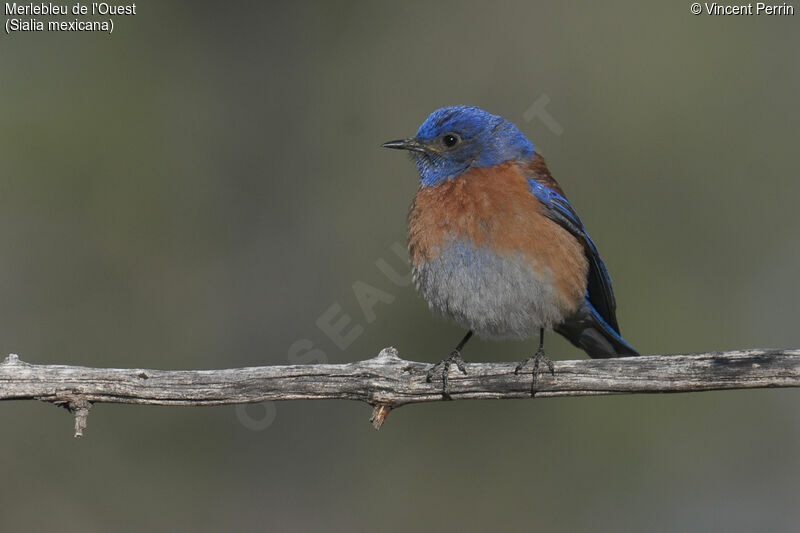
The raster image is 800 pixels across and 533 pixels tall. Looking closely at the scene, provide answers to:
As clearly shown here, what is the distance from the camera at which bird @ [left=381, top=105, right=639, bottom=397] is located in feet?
23.4

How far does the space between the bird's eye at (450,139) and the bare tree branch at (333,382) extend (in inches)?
92.2

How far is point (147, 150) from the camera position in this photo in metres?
12.3

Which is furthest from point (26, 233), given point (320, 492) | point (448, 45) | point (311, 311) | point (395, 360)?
point (395, 360)

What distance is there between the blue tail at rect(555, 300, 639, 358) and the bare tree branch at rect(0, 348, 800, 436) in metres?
1.35

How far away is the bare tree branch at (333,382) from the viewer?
6.11m

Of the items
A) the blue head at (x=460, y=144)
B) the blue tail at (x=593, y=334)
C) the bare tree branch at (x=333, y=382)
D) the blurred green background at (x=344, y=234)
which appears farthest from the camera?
the blurred green background at (x=344, y=234)

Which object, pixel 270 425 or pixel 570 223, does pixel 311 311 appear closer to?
pixel 270 425

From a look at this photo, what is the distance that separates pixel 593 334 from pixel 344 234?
444 centimetres

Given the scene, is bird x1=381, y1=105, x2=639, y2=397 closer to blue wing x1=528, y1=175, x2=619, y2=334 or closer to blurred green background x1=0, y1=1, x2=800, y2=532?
blue wing x1=528, y1=175, x2=619, y2=334

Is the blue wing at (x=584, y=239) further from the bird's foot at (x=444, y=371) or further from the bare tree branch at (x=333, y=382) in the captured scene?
the bird's foot at (x=444, y=371)

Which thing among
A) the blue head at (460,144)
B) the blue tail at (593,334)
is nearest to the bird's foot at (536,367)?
the blue tail at (593,334)

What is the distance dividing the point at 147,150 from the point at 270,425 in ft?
13.3

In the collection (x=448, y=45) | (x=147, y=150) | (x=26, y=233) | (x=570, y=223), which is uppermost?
(x=448, y=45)

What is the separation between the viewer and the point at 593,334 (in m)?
7.85
